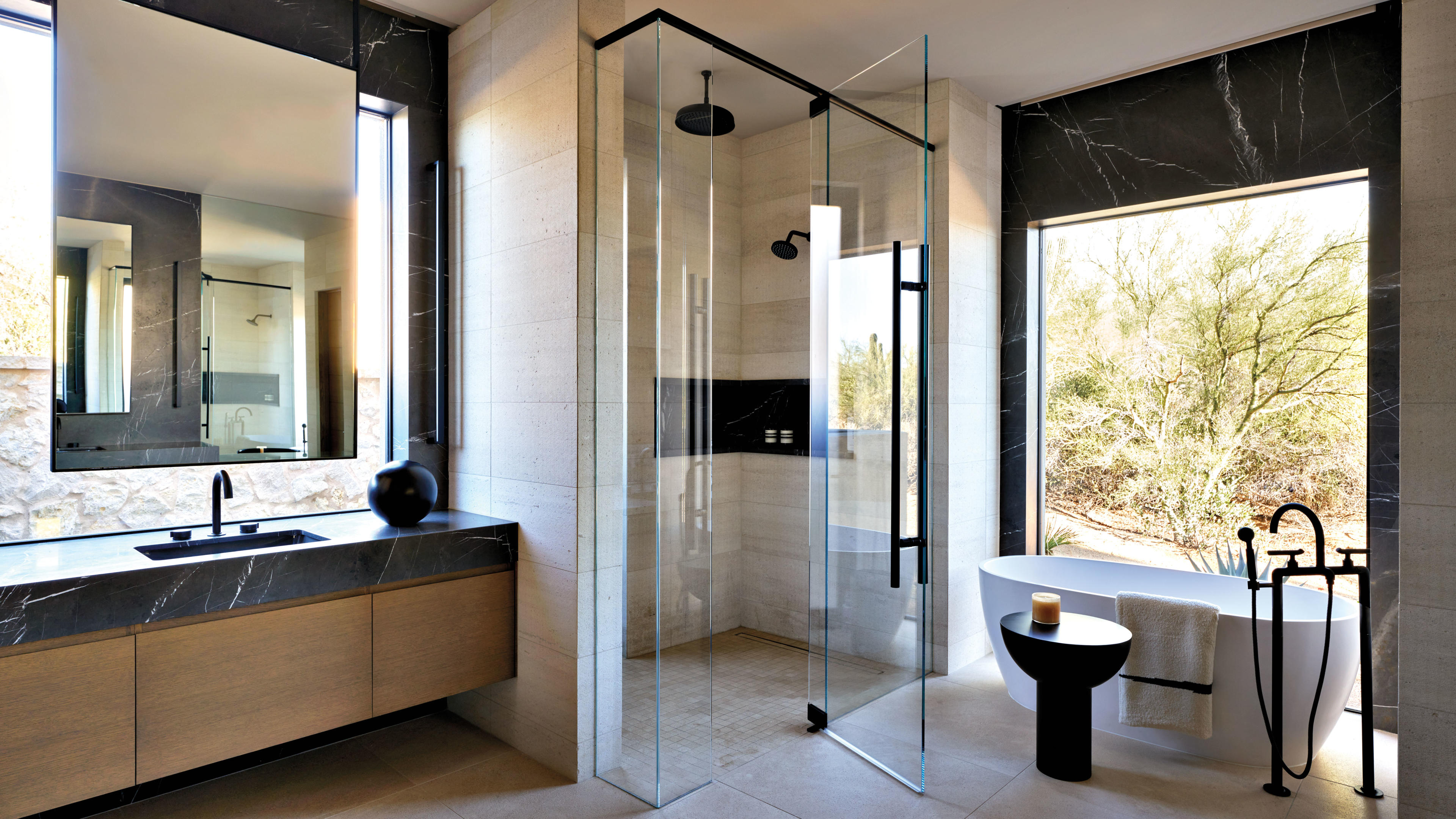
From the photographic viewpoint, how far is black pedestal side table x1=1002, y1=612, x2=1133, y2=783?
264 cm

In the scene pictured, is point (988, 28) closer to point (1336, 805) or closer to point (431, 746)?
point (1336, 805)

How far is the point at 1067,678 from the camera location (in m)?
2.68

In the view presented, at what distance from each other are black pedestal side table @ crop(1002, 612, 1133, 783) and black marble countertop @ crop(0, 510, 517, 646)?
193cm

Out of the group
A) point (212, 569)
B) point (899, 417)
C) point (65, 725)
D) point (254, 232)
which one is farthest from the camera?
point (254, 232)

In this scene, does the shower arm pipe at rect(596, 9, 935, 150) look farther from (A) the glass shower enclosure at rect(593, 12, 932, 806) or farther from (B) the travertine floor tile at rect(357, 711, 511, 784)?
(B) the travertine floor tile at rect(357, 711, 511, 784)

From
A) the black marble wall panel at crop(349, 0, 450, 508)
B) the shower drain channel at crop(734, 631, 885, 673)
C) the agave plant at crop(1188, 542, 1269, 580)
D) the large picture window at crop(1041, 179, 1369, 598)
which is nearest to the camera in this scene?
the shower drain channel at crop(734, 631, 885, 673)

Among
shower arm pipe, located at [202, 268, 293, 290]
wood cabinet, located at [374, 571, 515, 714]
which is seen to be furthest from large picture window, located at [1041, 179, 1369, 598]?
shower arm pipe, located at [202, 268, 293, 290]

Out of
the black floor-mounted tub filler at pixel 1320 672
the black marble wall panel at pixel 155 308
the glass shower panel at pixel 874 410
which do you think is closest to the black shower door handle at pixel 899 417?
the glass shower panel at pixel 874 410

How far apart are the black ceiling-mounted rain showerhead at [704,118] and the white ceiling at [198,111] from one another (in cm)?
142

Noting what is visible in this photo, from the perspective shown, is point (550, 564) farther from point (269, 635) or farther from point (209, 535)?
point (209, 535)

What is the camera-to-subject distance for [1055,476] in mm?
5238

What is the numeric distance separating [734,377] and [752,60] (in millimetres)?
1164

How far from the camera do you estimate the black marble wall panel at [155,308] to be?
2.49 meters

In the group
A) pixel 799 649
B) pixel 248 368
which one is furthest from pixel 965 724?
pixel 248 368
